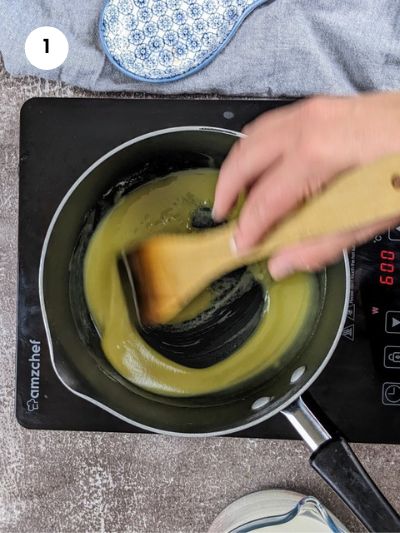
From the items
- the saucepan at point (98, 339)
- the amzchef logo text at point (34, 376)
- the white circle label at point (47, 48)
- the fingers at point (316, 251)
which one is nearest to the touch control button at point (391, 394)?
the saucepan at point (98, 339)

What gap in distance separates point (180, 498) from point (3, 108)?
432 millimetres

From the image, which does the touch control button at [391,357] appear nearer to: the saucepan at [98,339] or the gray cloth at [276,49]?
the saucepan at [98,339]

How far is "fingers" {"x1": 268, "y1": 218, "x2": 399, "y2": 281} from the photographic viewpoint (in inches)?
17.1

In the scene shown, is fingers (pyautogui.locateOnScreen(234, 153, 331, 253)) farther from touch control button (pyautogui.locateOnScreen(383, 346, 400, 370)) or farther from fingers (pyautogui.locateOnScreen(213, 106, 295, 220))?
touch control button (pyautogui.locateOnScreen(383, 346, 400, 370))

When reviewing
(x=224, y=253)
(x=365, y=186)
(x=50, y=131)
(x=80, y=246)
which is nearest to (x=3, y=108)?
(x=50, y=131)

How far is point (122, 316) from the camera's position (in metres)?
0.58

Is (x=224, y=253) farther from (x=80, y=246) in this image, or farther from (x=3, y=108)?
(x=3, y=108)

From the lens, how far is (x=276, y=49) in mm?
631

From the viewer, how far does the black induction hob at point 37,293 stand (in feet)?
2.01

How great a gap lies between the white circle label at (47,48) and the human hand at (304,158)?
0.94ft

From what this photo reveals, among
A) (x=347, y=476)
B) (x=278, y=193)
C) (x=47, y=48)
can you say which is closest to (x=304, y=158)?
(x=278, y=193)

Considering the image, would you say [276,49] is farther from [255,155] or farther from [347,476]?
[347,476]

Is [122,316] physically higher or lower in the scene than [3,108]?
lower

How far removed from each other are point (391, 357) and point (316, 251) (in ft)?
0.73
